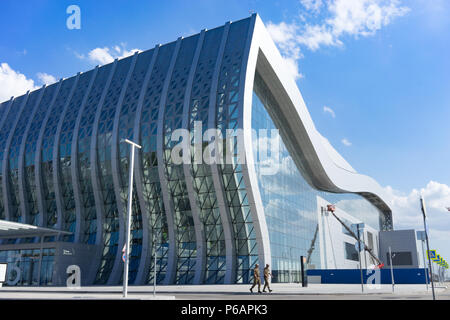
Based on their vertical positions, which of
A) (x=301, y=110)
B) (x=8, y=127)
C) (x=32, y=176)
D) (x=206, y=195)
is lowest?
(x=206, y=195)

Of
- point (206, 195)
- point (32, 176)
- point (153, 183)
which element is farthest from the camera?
point (32, 176)

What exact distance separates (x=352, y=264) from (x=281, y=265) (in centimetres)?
3590

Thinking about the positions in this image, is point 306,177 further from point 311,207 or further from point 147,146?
point 147,146

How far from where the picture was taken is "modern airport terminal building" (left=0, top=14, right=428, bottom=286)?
3462 cm

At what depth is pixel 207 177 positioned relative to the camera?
35.6 metres

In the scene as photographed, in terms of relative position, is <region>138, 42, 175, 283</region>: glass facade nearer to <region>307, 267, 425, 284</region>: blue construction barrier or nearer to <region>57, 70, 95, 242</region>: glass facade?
<region>57, 70, 95, 242</region>: glass facade

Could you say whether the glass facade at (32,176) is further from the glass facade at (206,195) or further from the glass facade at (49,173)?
the glass facade at (206,195)

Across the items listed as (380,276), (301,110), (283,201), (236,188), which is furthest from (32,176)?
(380,276)

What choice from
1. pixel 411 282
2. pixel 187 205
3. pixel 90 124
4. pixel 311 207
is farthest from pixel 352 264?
pixel 90 124

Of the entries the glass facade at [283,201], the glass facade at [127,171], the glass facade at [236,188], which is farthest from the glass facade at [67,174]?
the glass facade at [283,201]

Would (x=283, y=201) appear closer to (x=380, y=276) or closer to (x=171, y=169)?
(x=380, y=276)

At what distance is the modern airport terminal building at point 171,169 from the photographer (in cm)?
3462

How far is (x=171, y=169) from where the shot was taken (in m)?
37.1

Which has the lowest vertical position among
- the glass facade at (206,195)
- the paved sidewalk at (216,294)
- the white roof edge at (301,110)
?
the paved sidewalk at (216,294)
